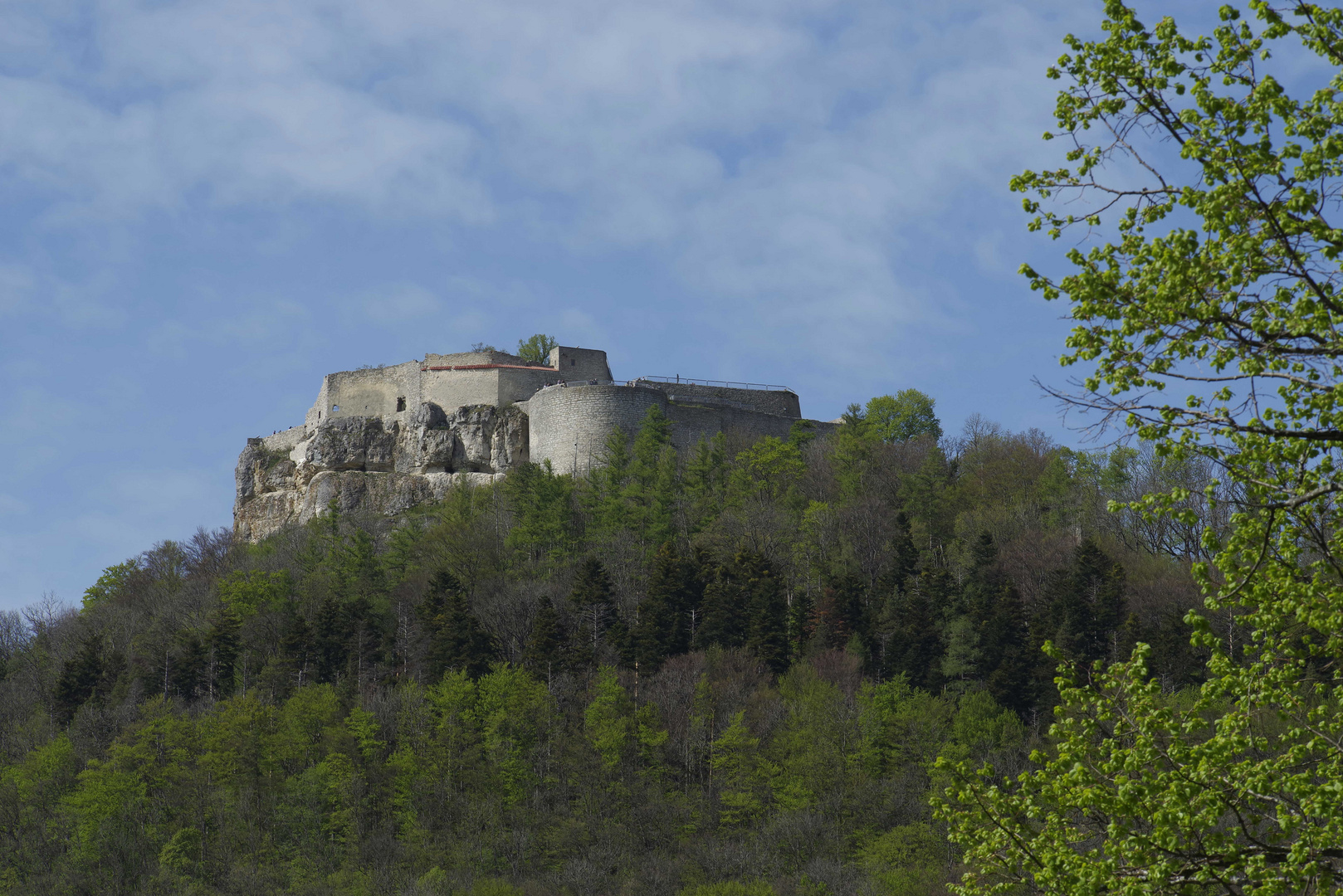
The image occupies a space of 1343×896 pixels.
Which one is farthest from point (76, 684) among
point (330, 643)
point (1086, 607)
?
point (1086, 607)

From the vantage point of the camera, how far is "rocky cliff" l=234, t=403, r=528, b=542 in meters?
66.2

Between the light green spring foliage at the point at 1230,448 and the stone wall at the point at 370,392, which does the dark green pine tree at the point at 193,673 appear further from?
the light green spring foliage at the point at 1230,448

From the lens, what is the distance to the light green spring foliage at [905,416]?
7862 centimetres

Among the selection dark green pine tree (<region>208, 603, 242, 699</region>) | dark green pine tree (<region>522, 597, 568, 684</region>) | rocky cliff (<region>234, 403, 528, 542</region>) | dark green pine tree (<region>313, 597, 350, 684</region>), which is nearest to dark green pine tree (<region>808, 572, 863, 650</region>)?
dark green pine tree (<region>522, 597, 568, 684</region>)

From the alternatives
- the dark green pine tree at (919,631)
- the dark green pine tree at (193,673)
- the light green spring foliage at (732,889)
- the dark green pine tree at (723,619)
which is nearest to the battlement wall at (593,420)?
the dark green pine tree at (723,619)

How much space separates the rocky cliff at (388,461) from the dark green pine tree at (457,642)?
33.9ft

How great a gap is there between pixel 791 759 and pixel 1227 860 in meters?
38.1

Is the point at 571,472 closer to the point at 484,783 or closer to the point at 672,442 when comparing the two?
the point at 672,442

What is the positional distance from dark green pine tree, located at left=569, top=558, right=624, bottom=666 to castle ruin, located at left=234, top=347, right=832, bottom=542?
307 inches

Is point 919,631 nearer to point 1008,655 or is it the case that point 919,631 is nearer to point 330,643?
point 1008,655

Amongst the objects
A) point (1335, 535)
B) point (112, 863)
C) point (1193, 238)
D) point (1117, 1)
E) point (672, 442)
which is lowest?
point (112, 863)

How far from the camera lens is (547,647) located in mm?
54250

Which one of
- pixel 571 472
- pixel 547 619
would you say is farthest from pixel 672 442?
pixel 547 619

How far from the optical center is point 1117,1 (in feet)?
38.5
